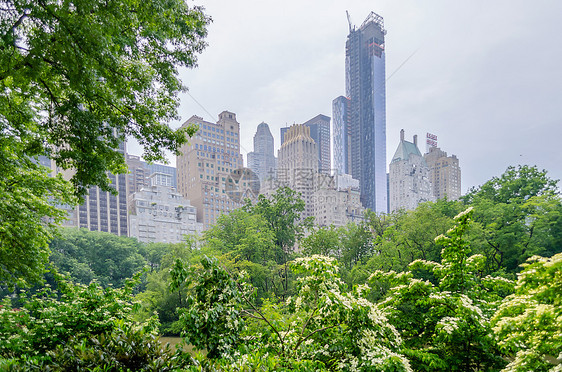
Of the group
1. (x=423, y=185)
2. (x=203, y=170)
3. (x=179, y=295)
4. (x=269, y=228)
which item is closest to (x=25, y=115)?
Answer: (x=179, y=295)

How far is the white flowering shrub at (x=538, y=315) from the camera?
3.24m

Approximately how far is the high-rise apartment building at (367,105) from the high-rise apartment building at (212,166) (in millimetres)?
85940

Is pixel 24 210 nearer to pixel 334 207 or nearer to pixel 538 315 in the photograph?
pixel 538 315

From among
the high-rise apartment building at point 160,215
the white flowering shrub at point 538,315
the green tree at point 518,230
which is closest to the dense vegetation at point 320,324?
the white flowering shrub at point 538,315

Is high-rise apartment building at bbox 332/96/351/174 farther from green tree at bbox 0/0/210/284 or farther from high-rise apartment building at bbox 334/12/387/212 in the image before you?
green tree at bbox 0/0/210/284

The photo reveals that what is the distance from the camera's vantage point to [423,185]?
361ft

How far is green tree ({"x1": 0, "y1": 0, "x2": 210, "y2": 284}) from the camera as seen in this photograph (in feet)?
13.6

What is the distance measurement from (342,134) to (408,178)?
61284 mm

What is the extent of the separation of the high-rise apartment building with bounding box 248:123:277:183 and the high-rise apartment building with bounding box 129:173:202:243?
240 ft

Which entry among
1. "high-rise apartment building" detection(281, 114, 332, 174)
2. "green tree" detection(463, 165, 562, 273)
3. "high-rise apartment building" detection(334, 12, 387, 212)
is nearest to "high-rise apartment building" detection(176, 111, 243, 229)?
"green tree" detection(463, 165, 562, 273)

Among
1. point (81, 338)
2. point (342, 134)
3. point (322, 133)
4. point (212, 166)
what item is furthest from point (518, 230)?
point (322, 133)

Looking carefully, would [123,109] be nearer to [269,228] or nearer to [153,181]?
[269,228]

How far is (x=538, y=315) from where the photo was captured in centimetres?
335

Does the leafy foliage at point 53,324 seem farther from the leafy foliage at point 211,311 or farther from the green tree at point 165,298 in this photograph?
the green tree at point 165,298
